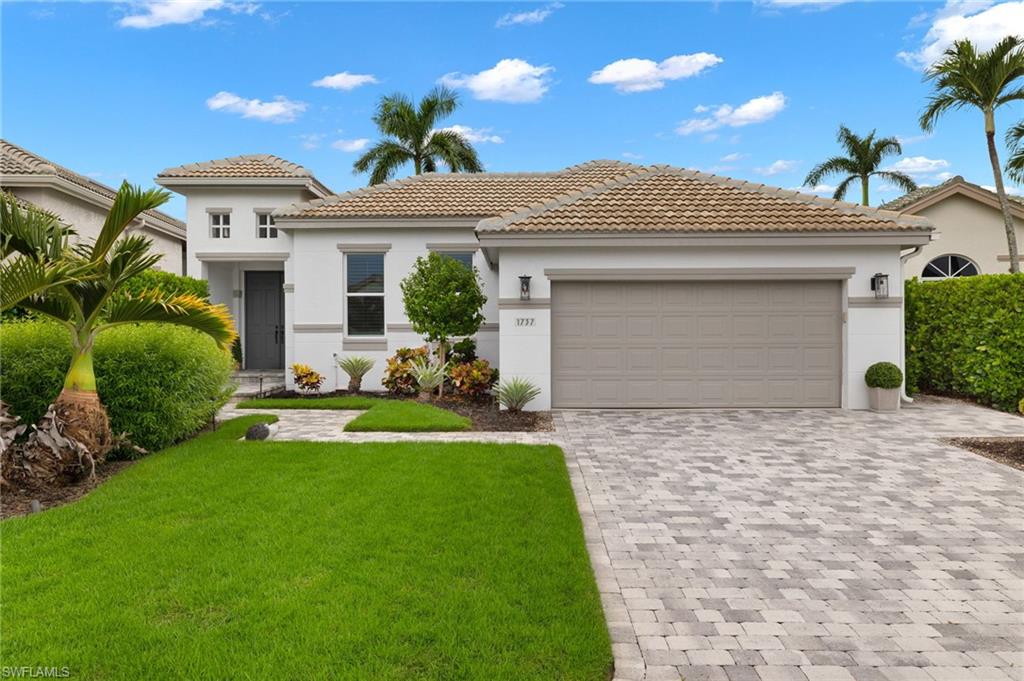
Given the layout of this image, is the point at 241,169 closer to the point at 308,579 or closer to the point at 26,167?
the point at 26,167

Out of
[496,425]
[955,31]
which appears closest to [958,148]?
[955,31]

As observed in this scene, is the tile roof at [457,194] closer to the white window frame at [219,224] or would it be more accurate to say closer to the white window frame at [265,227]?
the white window frame at [265,227]

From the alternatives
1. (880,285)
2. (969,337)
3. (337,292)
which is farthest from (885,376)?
(337,292)

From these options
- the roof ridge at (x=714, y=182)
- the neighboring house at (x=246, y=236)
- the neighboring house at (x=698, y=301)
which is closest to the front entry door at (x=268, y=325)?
the neighboring house at (x=246, y=236)

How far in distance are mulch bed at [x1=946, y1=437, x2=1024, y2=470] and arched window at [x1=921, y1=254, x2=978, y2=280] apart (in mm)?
15418

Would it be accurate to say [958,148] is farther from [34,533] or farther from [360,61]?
[34,533]

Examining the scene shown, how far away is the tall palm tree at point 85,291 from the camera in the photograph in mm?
5754

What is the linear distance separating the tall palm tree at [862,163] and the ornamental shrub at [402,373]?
25.6 meters

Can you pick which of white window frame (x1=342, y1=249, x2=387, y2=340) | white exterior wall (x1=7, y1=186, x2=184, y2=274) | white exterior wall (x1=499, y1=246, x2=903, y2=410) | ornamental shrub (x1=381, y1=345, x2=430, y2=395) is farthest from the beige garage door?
white exterior wall (x1=7, y1=186, x2=184, y2=274)

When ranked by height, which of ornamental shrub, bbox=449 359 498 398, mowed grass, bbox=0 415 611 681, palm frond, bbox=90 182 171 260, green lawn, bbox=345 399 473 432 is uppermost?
palm frond, bbox=90 182 171 260

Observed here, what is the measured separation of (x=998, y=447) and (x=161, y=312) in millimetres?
11150

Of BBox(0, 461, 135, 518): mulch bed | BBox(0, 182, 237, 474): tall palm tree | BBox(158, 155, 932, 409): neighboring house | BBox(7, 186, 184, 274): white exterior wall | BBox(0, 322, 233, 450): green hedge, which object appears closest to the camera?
BBox(0, 461, 135, 518): mulch bed

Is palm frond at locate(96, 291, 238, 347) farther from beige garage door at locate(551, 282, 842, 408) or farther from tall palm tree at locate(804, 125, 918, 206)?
tall palm tree at locate(804, 125, 918, 206)

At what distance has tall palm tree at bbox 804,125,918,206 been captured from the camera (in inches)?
1122
